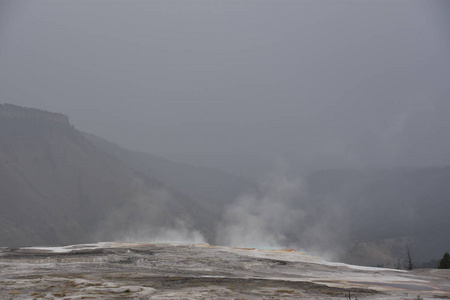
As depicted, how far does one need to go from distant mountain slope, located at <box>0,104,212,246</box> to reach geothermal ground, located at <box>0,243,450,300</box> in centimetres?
8625

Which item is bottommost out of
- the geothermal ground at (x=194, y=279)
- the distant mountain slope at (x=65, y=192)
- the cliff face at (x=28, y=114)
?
the geothermal ground at (x=194, y=279)

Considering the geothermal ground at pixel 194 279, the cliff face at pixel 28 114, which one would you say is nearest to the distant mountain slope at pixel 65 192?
the cliff face at pixel 28 114

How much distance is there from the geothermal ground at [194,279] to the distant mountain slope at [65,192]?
283 ft

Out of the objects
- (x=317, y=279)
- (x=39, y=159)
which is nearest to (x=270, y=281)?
(x=317, y=279)

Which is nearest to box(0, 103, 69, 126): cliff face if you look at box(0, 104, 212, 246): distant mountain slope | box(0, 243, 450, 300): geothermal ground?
box(0, 104, 212, 246): distant mountain slope

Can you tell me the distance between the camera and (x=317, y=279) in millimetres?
26516

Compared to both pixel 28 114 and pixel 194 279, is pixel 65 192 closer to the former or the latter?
pixel 28 114

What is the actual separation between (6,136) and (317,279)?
161 meters

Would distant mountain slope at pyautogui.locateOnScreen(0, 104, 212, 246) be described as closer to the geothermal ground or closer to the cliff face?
the cliff face

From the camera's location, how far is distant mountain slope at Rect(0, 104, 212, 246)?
12400 centimetres

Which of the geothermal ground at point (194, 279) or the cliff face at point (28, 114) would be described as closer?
the geothermal ground at point (194, 279)

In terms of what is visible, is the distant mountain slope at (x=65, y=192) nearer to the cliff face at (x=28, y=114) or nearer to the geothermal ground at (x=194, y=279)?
the cliff face at (x=28, y=114)

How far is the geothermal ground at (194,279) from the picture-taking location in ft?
64.1

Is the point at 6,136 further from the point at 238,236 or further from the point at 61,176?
the point at 238,236
